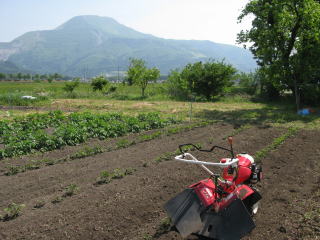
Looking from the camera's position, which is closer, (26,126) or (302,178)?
(302,178)

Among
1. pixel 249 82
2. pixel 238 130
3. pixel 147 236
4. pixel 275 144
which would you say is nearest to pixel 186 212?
pixel 147 236

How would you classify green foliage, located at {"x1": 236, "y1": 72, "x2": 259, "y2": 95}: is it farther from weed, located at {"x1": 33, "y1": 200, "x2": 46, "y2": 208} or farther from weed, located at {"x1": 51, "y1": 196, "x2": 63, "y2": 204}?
weed, located at {"x1": 33, "y1": 200, "x2": 46, "y2": 208}

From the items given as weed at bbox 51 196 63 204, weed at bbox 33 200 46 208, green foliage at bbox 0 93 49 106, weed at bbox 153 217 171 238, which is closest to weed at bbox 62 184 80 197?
weed at bbox 51 196 63 204

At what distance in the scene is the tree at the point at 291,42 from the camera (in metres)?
18.4

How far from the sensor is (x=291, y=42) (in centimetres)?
1944

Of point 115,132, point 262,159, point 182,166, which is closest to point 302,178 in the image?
point 262,159

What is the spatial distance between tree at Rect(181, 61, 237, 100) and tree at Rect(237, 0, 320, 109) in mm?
7894

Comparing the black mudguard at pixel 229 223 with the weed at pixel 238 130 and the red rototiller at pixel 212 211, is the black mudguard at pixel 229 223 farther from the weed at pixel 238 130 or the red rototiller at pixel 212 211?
the weed at pixel 238 130

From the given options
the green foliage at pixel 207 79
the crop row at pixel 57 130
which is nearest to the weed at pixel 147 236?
the crop row at pixel 57 130

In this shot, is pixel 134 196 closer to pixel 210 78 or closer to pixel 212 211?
pixel 212 211

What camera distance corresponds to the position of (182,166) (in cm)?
782

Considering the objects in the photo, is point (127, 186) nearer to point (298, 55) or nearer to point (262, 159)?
point (262, 159)

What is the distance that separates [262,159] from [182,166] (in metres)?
2.31

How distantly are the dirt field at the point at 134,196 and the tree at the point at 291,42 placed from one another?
10197 mm
